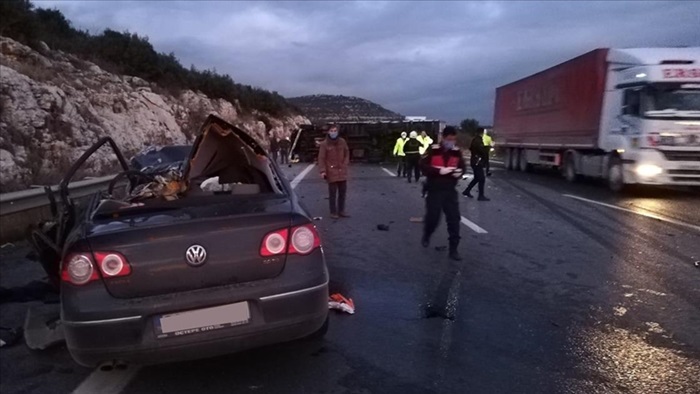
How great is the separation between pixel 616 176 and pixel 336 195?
8.26 meters

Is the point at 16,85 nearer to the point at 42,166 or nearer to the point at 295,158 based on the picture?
the point at 42,166

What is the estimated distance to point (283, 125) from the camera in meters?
67.0

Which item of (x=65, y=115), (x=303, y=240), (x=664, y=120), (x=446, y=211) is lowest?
(x=446, y=211)

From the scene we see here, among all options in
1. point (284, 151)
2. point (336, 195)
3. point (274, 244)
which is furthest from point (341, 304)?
point (284, 151)

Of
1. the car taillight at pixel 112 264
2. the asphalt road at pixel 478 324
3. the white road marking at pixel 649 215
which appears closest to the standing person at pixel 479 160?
the white road marking at pixel 649 215

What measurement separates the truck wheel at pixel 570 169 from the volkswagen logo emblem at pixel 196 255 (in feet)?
60.2

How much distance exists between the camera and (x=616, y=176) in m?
17.5

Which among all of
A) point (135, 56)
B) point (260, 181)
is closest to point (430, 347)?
point (260, 181)

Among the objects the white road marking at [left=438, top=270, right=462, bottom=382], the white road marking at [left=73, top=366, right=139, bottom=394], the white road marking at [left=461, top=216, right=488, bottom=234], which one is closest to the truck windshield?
the white road marking at [left=461, top=216, right=488, bottom=234]

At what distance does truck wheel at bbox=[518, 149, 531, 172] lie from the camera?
27141mm

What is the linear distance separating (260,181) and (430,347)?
1911mm

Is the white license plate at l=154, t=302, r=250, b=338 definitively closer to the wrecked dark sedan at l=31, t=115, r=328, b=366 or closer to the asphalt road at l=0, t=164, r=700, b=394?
the wrecked dark sedan at l=31, t=115, r=328, b=366

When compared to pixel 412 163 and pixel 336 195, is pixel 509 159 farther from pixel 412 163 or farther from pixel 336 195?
pixel 336 195

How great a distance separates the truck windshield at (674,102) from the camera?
15.8 meters
